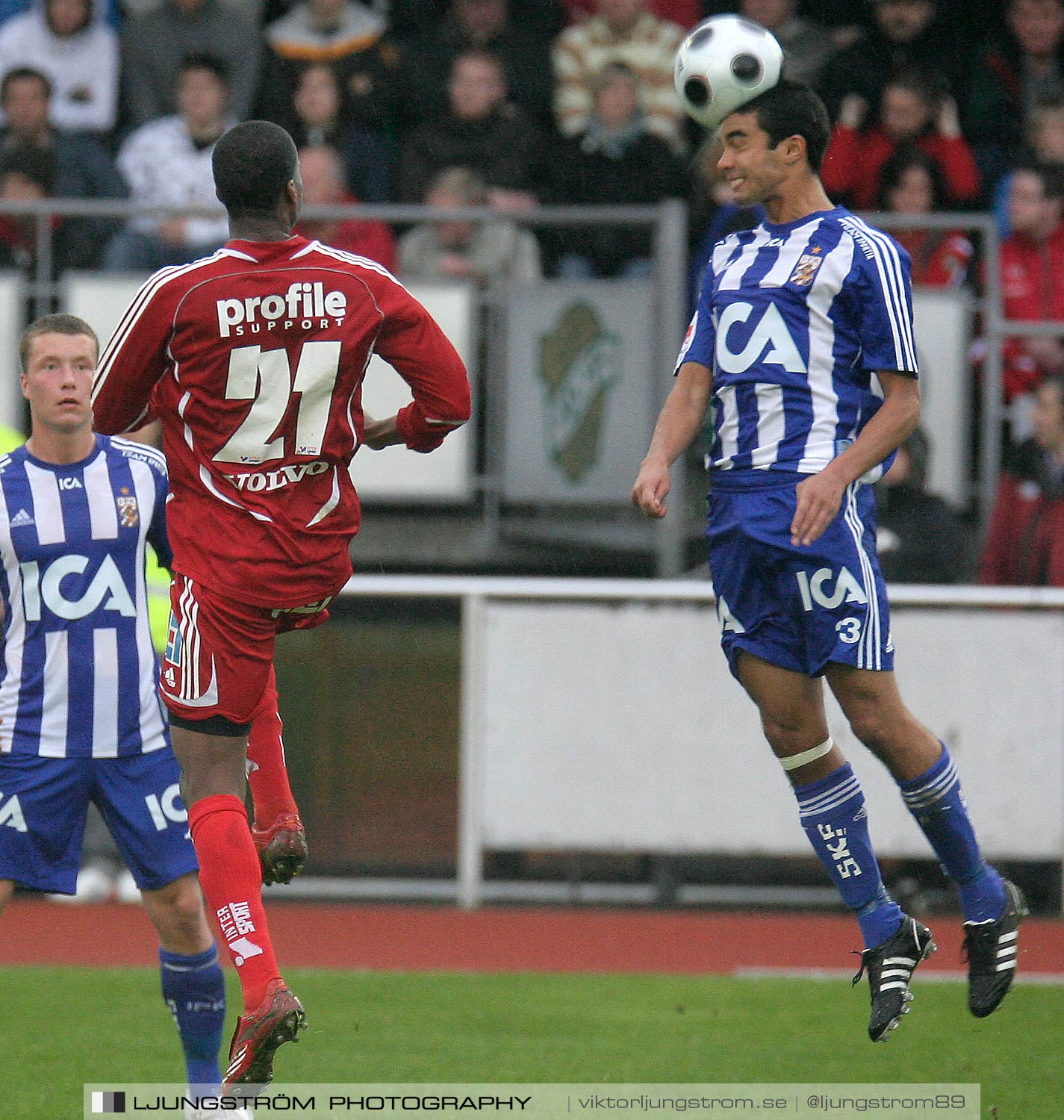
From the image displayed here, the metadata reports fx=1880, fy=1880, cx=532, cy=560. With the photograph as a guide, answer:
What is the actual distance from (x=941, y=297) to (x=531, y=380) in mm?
2026

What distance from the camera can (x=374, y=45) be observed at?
36.2ft

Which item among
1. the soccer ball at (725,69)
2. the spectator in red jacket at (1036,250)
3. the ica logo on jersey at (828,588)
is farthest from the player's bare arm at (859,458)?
the spectator in red jacket at (1036,250)

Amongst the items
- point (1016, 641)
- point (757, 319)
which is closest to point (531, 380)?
point (1016, 641)

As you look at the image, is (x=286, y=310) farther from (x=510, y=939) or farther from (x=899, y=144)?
(x=899, y=144)

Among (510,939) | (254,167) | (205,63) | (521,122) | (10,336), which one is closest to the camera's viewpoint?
(254,167)

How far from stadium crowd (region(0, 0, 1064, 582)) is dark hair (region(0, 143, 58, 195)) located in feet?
0.04

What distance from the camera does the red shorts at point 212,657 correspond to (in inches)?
173

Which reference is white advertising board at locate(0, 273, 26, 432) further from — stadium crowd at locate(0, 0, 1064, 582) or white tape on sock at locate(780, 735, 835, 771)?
white tape on sock at locate(780, 735, 835, 771)

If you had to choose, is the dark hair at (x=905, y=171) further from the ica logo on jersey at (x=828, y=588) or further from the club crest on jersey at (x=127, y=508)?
the club crest on jersey at (x=127, y=508)

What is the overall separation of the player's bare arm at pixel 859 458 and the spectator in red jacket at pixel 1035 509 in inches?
173

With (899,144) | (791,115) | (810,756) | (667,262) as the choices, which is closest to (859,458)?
(810,756)

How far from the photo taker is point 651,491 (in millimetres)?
4609

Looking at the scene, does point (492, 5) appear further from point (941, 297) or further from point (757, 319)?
point (757, 319)

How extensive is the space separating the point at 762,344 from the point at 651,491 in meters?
0.49
